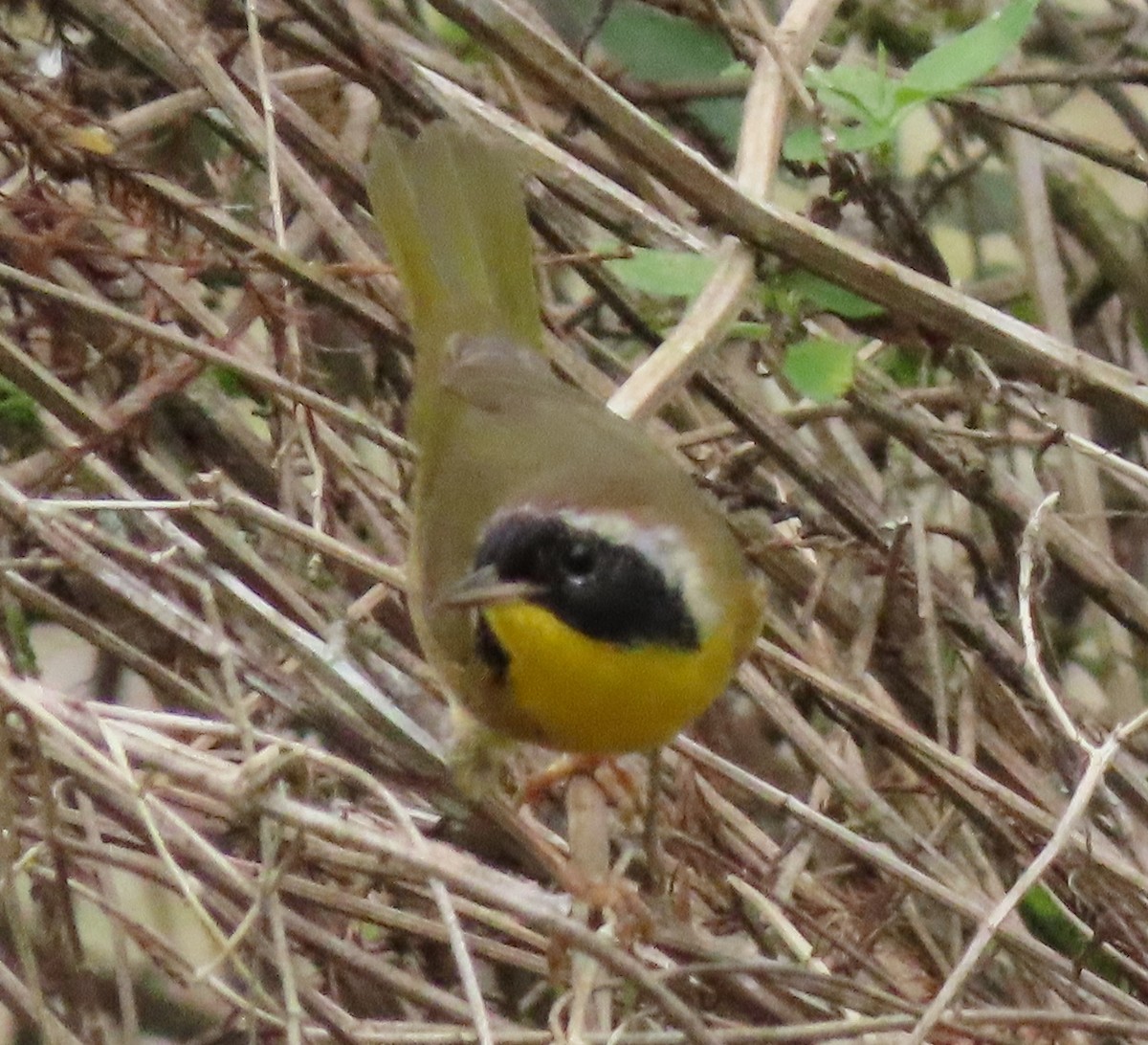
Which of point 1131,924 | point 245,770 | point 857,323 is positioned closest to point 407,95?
point 857,323

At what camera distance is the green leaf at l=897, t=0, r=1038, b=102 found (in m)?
1.58

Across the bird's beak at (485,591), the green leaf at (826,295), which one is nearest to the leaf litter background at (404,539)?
the green leaf at (826,295)

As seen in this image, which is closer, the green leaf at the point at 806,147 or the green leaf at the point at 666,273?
the green leaf at the point at 666,273

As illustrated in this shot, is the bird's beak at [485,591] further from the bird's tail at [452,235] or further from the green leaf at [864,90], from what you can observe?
the green leaf at [864,90]

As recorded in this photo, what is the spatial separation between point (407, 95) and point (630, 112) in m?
0.32

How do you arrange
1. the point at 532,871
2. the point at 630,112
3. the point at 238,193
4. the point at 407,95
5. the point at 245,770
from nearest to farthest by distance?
the point at 245,770, the point at 532,871, the point at 630,112, the point at 407,95, the point at 238,193

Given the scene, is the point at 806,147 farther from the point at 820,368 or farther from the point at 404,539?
the point at 404,539

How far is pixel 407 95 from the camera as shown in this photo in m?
1.99

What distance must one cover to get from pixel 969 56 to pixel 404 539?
0.87 metres

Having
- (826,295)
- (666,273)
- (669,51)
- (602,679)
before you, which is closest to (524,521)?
(602,679)

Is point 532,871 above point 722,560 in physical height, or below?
below

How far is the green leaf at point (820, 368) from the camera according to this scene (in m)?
1.62

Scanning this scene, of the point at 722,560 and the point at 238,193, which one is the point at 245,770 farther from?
the point at 238,193

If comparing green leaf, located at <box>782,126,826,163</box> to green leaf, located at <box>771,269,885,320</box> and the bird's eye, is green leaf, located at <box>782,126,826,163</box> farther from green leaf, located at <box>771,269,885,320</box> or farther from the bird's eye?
the bird's eye
